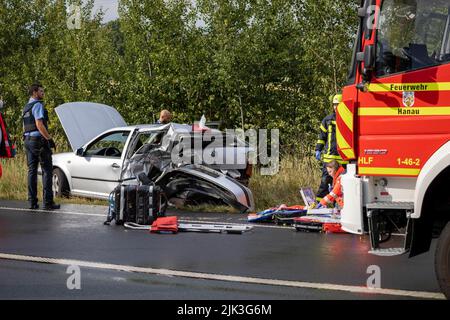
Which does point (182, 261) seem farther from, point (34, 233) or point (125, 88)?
point (125, 88)

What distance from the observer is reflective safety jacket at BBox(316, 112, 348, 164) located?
1306cm

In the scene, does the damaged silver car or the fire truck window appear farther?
the damaged silver car

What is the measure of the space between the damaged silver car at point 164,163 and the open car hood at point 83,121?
0.06 feet

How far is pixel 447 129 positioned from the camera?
262 inches

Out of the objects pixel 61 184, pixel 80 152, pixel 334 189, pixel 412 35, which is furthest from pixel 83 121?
pixel 412 35

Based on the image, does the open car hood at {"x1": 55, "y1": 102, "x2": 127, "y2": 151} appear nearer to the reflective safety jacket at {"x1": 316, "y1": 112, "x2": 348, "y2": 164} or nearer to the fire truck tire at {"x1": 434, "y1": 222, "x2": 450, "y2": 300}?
the reflective safety jacket at {"x1": 316, "y1": 112, "x2": 348, "y2": 164}

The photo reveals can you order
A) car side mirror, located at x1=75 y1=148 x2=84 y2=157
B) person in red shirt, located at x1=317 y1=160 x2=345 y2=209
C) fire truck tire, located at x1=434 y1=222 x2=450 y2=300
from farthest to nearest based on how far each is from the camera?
1. car side mirror, located at x1=75 y1=148 x2=84 y2=157
2. person in red shirt, located at x1=317 y1=160 x2=345 y2=209
3. fire truck tire, located at x1=434 y1=222 x2=450 y2=300

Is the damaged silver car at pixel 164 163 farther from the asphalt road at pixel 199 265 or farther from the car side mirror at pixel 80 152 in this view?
the asphalt road at pixel 199 265

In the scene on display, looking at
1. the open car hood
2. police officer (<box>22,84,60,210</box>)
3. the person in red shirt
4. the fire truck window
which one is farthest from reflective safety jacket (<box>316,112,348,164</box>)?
the fire truck window

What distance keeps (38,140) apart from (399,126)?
26.4 feet

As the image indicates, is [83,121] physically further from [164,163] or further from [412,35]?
[412,35]

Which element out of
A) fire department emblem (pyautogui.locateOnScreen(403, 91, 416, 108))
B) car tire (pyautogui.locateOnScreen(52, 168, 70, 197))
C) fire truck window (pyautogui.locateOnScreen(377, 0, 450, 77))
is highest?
fire truck window (pyautogui.locateOnScreen(377, 0, 450, 77))

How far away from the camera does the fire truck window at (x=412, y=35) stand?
6.85 m

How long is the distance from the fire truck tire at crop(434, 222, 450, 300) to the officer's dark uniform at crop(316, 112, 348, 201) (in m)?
6.48
